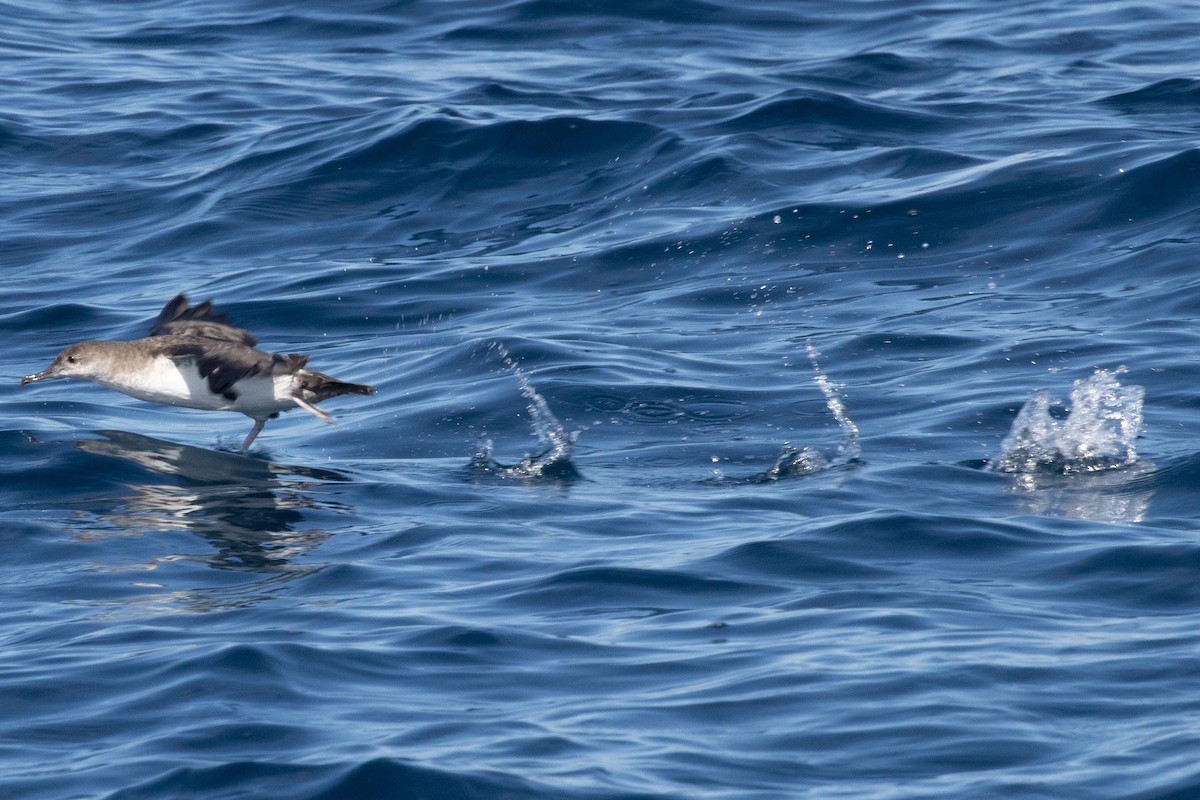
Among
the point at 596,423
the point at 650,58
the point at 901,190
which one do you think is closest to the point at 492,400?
the point at 596,423

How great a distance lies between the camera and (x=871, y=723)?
543 centimetres

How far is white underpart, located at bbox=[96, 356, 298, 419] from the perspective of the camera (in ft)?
30.1

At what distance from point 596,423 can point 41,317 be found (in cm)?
458

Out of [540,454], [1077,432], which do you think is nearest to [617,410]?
[540,454]

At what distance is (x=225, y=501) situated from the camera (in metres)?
8.52

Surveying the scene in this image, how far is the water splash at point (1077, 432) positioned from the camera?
8461 millimetres

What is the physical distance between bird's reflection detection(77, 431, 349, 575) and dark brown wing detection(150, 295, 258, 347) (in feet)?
2.10

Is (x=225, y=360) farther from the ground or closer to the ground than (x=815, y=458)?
farther from the ground

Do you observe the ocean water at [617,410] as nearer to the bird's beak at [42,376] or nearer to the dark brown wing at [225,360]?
the bird's beak at [42,376]

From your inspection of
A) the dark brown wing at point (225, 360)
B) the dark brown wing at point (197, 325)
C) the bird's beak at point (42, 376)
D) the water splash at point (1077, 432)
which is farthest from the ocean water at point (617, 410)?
the dark brown wing at point (197, 325)

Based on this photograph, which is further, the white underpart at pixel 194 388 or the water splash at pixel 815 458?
the white underpart at pixel 194 388

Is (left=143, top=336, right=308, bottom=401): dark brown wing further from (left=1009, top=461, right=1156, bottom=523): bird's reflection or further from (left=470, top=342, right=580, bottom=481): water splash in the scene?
(left=1009, top=461, right=1156, bottom=523): bird's reflection

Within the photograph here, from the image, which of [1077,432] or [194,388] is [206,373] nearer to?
[194,388]

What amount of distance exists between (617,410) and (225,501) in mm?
2385
